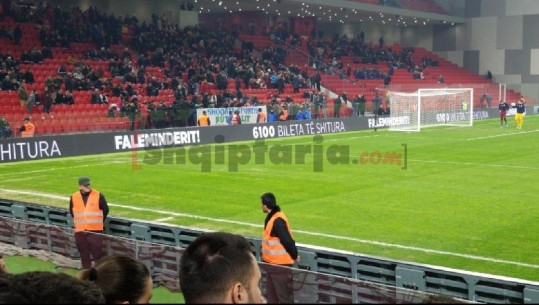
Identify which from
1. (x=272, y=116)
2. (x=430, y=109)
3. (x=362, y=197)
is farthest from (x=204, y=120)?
(x=430, y=109)

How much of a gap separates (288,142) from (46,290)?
32308mm

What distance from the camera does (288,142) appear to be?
113 feet

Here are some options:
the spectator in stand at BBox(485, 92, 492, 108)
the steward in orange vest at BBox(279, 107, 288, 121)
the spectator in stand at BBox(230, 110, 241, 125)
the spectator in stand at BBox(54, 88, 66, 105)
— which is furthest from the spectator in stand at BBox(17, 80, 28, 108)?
the spectator in stand at BBox(485, 92, 492, 108)

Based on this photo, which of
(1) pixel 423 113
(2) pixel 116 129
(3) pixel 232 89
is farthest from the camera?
(1) pixel 423 113

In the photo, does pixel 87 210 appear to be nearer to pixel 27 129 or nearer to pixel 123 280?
pixel 123 280

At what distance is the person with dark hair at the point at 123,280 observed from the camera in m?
2.54

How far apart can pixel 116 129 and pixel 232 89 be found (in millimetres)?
14426

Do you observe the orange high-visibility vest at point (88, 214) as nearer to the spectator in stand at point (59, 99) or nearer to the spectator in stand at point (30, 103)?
the spectator in stand at point (30, 103)

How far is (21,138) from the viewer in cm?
2603

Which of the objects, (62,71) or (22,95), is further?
(62,71)

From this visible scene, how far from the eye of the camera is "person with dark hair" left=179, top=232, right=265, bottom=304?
2.56 metres

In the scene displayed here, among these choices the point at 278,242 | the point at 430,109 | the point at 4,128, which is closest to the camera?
the point at 278,242

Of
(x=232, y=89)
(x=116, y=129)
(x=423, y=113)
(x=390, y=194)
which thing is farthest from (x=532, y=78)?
(x=390, y=194)

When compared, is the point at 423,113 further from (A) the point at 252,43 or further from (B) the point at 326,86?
(A) the point at 252,43
